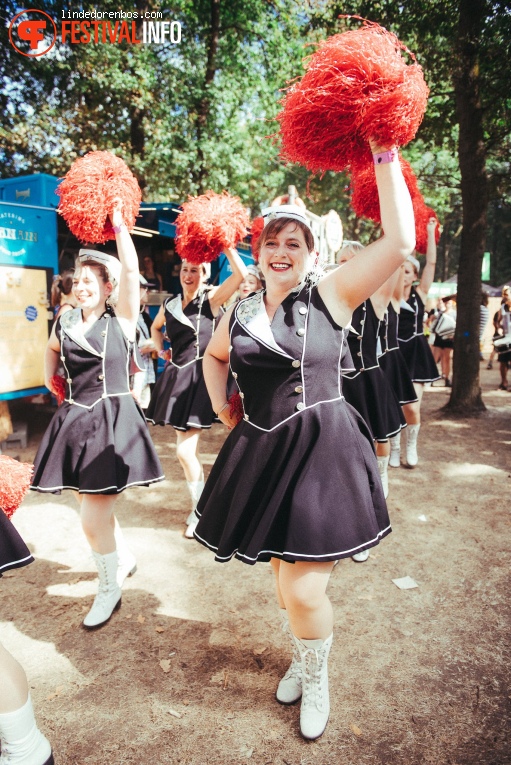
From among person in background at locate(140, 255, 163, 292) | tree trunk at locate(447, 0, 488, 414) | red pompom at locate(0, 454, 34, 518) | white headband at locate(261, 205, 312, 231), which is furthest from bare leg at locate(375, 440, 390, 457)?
person in background at locate(140, 255, 163, 292)

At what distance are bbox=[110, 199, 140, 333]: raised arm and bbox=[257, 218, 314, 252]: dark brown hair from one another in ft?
2.55

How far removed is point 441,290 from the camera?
25.3 meters

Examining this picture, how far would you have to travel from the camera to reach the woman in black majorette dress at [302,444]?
198cm

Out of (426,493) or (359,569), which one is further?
(426,493)

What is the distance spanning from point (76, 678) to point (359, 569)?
1.97 meters

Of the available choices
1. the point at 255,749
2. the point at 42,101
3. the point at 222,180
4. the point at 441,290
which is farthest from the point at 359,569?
the point at 441,290

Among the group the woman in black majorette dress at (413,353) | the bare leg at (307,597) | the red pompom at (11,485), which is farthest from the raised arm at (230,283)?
the woman in black majorette dress at (413,353)

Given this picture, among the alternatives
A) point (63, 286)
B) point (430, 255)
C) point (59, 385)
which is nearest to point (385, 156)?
point (59, 385)

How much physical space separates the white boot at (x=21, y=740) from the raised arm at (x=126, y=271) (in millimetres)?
1924

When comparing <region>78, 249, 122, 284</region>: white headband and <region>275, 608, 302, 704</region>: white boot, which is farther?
<region>78, 249, 122, 284</region>: white headband

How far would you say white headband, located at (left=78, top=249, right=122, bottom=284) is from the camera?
9.83 feet

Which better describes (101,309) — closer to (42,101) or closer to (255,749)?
(255,749)

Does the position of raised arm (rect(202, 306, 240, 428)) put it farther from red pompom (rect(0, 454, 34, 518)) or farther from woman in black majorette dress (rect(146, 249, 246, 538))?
woman in black majorette dress (rect(146, 249, 246, 538))

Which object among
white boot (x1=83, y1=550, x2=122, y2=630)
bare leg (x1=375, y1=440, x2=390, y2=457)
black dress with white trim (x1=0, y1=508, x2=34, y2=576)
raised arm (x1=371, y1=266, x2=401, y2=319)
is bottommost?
white boot (x1=83, y1=550, x2=122, y2=630)
